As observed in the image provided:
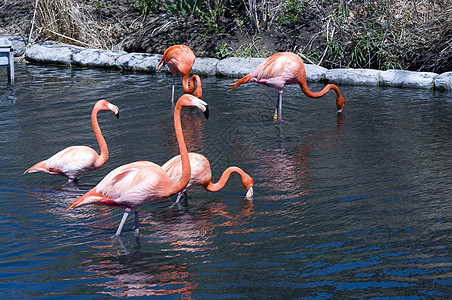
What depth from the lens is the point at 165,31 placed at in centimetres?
1254

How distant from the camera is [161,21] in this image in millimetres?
12953

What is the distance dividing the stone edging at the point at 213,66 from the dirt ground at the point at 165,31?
1.87 feet

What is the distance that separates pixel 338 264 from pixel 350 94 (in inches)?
230

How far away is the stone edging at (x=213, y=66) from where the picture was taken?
9305mm

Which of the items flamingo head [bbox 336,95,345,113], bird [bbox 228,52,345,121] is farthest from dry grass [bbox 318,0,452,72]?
bird [bbox 228,52,345,121]

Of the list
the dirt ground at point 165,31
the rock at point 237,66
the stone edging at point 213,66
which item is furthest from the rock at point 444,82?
the rock at point 237,66

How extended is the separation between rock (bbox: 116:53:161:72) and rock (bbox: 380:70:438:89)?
4530mm

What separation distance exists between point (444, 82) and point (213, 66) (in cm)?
426

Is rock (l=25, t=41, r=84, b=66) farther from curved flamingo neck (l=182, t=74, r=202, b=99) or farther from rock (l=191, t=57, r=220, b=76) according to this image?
curved flamingo neck (l=182, t=74, r=202, b=99)

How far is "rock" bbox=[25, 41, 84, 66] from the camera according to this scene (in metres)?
12.2

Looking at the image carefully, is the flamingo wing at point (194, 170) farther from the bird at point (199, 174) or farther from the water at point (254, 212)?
the water at point (254, 212)

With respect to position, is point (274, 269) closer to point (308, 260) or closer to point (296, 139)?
point (308, 260)

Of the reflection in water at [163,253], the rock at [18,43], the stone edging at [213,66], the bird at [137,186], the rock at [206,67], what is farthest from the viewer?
the rock at [18,43]

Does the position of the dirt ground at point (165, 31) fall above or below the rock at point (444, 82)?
above
